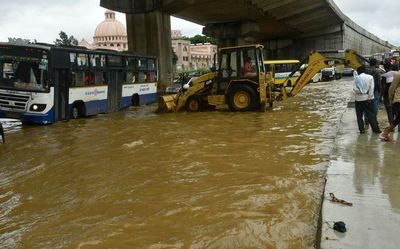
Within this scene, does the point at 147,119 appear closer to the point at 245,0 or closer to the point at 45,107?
the point at 45,107

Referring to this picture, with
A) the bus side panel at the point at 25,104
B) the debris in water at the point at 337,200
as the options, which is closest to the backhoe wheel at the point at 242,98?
the bus side panel at the point at 25,104

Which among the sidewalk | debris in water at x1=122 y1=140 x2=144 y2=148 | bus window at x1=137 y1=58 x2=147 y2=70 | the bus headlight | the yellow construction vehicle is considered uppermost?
bus window at x1=137 y1=58 x2=147 y2=70

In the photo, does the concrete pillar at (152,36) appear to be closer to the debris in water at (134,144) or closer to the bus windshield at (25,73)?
the bus windshield at (25,73)

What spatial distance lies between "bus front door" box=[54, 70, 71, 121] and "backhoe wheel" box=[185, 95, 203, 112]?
16.8 ft

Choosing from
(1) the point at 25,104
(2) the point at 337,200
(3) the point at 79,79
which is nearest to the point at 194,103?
(3) the point at 79,79

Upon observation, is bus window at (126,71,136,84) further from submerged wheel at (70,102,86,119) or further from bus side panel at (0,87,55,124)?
bus side panel at (0,87,55,124)

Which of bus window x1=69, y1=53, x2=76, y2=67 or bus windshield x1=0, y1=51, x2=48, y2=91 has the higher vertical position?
bus window x1=69, y1=53, x2=76, y2=67

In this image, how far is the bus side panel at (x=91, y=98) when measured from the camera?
55.0ft

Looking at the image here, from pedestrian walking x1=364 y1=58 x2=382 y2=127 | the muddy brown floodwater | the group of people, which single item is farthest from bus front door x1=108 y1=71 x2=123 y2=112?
the group of people

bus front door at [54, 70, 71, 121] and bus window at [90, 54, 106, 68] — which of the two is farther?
bus window at [90, 54, 106, 68]

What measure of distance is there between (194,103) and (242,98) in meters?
2.19

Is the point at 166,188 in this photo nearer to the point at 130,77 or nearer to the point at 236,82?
the point at 236,82

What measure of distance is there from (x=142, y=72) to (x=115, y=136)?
33.7ft

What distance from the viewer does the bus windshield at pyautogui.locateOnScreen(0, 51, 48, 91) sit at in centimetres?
1496
